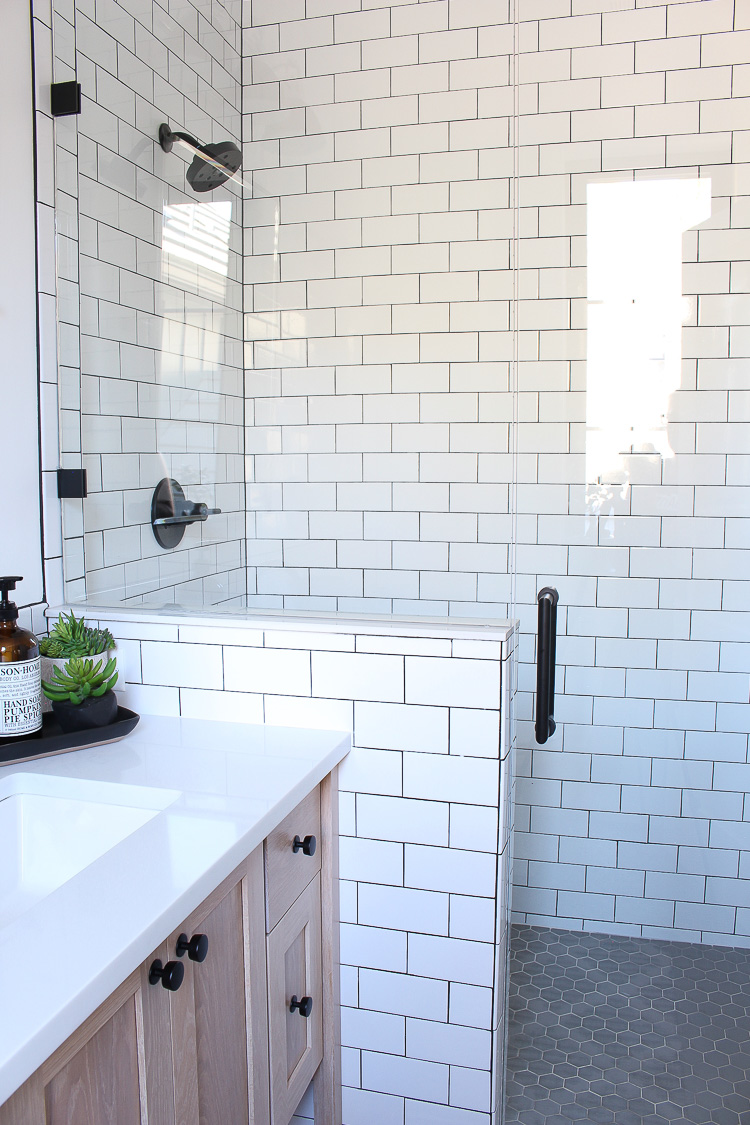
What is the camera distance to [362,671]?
4.64 ft

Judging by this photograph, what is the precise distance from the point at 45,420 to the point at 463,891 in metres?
1.21

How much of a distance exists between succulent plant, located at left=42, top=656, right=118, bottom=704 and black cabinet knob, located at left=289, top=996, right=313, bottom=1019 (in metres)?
0.61

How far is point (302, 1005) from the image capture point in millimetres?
1331

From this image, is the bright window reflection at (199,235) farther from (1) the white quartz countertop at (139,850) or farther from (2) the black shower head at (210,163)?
(1) the white quartz countertop at (139,850)

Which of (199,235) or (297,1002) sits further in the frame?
(199,235)

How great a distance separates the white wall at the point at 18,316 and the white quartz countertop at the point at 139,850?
43 centimetres

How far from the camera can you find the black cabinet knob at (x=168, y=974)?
34.2 inches

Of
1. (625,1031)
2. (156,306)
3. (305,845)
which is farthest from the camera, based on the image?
(625,1031)

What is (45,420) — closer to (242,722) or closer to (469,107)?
(242,722)

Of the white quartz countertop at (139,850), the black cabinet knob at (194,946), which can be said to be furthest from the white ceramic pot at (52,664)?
the black cabinet knob at (194,946)

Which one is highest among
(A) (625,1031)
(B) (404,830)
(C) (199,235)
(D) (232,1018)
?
(C) (199,235)

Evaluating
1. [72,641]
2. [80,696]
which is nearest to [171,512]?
[72,641]

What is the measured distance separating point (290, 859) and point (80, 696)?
460 mm

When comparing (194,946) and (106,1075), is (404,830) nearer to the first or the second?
(194,946)
